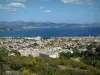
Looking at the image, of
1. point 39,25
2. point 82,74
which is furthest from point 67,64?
point 39,25

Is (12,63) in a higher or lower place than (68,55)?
higher

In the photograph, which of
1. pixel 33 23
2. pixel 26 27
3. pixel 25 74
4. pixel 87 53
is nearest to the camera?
pixel 25 74

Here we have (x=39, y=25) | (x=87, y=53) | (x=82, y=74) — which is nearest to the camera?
(x=82, y=74)

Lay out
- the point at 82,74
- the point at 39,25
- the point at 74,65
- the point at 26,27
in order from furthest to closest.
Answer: the point at 39,25, the point at 26,27, the point at 74,65, the point at 82,74

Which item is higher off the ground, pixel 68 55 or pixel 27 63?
pixel 27 63

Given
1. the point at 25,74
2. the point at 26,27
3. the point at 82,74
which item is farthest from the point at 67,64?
the point at 26,27

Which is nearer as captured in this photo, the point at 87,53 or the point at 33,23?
the point at 87,53

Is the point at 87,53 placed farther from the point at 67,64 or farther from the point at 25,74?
the point at 25,74

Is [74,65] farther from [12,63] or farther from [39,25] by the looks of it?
[39,25]

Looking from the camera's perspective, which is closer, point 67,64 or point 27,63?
point 27,63
